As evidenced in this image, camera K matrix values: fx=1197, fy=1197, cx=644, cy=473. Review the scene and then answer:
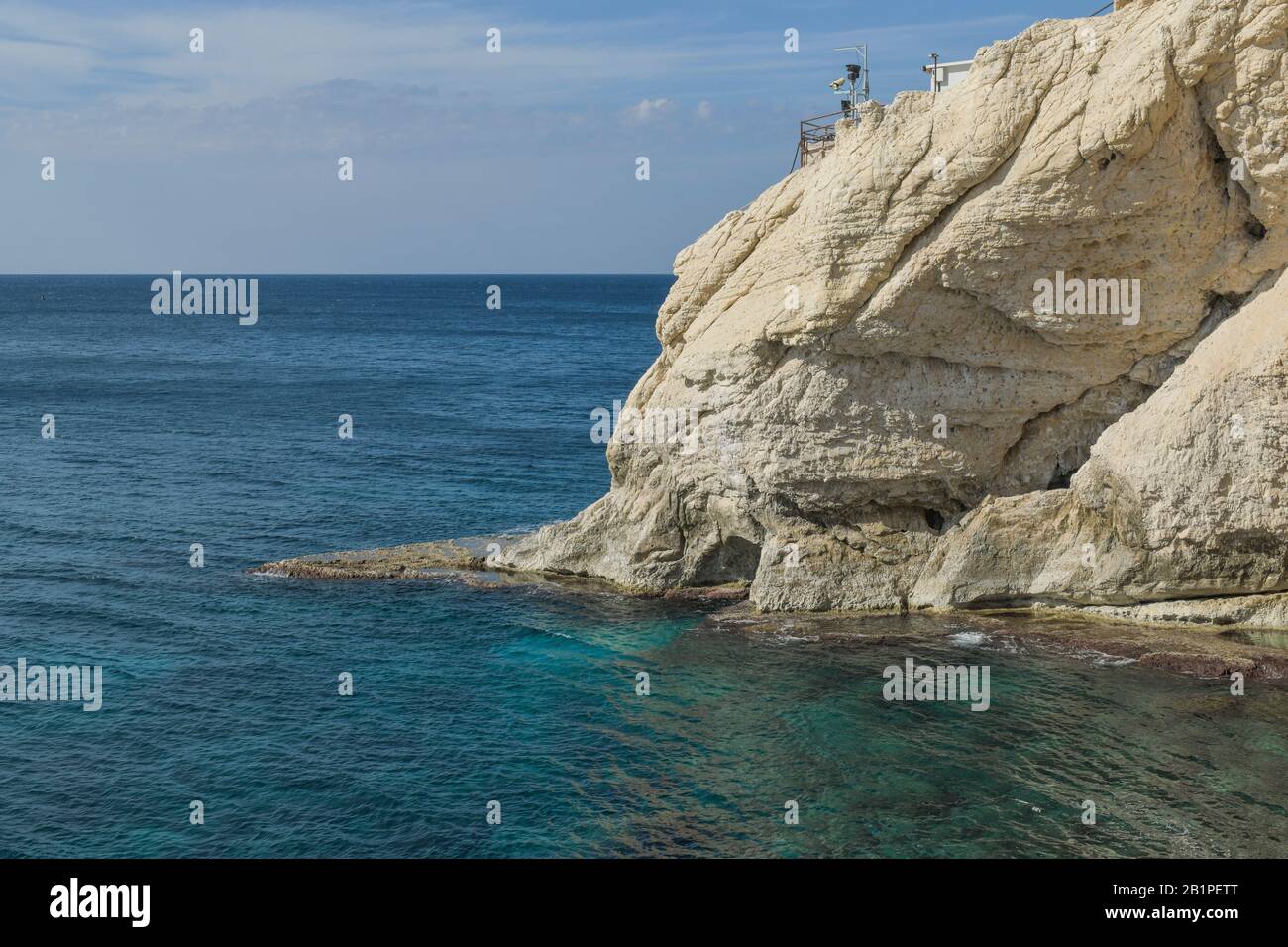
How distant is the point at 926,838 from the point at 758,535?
669 inches

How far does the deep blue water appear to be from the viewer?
1007 inches

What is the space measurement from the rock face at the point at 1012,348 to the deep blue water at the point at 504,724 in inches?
133

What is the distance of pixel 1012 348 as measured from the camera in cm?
3659

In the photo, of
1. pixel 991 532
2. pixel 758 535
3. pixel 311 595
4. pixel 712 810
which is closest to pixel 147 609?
pixel 311 595

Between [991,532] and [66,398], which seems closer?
[991,532]

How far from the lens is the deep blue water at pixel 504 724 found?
2558 centimetres

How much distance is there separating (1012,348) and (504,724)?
18.9m

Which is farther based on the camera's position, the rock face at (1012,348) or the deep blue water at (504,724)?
the rock face at (1012,348)

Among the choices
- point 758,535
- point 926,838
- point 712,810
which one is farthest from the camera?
point 758,535

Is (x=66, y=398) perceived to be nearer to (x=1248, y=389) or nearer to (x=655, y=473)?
(x=655, y=473)

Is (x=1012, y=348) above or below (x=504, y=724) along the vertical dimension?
above

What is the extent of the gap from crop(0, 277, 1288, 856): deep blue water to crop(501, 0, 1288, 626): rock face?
3.37 metres

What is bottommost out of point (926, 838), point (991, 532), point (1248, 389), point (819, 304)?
point (926, 838)
